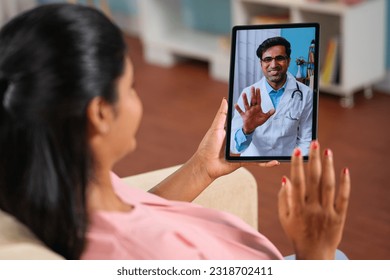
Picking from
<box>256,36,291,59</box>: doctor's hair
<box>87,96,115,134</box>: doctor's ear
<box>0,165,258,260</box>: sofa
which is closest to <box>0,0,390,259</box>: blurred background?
<box>0,165,258,260</box>: sofa

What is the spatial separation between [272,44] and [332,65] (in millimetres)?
2572

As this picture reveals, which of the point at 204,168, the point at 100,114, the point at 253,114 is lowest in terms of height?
the point at 204,168

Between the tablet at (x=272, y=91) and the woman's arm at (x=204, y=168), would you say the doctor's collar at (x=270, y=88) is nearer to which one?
the tablet at (x=272, y=91)

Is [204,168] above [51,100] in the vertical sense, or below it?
below

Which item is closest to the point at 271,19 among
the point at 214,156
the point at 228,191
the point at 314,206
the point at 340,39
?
the point at 340,39

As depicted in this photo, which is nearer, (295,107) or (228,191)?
(295,107)

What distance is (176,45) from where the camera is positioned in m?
4.77

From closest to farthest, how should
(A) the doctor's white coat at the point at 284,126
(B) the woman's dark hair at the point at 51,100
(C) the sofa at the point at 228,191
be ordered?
1. (B) the woman's dark hair at the point at 51,100
2. (A) the doctor's white coat at the point at 284,126
3. (C) the sofa at the point at 228,191

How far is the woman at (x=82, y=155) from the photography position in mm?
1045

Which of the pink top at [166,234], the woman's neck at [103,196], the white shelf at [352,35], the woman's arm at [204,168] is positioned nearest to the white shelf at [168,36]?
the white shelf at [352,35]

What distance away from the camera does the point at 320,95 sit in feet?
13.7

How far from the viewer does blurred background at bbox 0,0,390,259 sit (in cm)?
301

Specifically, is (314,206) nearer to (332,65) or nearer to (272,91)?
(272,91)

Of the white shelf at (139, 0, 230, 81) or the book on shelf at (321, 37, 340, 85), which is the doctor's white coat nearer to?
the book on shelf at (321, 37, 340, 85)
